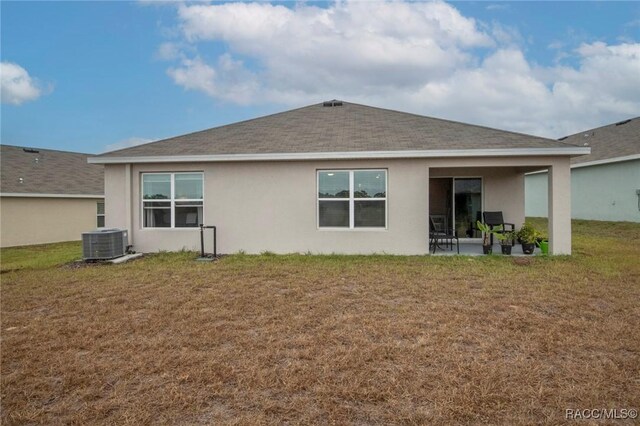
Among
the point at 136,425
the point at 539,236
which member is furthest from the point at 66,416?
the point at 539,236

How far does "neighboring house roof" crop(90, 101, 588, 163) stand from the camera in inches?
364

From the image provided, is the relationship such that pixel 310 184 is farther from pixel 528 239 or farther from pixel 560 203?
pixel 560 203

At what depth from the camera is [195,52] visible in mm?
15430

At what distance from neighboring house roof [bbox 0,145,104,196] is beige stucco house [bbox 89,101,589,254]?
8.61 m

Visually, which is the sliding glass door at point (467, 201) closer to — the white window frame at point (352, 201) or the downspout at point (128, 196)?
the white window frame at point (352, 201)

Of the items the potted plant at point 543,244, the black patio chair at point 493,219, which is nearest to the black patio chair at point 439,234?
the black patio chair at point 493,219

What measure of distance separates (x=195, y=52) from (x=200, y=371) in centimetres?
1489

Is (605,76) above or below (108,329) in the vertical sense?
above

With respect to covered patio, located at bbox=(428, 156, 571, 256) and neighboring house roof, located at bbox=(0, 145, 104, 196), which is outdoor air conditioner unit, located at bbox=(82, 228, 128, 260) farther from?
neighboring house roof, located at bbox=(0, 145, 104, 196)

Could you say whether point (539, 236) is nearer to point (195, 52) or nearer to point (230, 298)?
point (230, 298)

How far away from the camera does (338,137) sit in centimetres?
1055

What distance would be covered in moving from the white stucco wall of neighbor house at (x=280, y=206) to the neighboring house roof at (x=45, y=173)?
28.1 feet

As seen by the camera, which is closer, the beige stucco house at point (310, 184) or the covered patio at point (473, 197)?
the beige stucco house at point (310, 184)

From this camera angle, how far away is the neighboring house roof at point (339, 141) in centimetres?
925
